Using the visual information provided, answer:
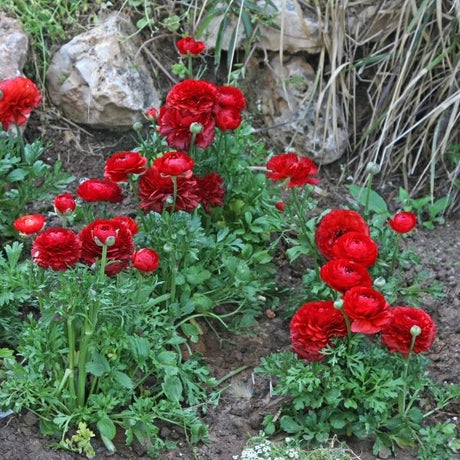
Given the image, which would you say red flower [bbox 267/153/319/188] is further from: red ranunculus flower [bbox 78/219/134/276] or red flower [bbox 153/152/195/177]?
red ranunculus flower [bbox 78/219/134/276]

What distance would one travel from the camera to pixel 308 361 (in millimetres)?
2602

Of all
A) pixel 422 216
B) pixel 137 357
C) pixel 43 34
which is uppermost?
pixel 43 34

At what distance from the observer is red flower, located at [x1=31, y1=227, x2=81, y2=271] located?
220 cm

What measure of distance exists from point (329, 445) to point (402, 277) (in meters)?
0.82

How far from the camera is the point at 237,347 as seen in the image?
290 cm

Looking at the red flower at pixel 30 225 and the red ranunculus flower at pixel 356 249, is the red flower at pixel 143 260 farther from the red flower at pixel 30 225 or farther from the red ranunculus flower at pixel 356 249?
the red ranunculus flower at pixel 356 249

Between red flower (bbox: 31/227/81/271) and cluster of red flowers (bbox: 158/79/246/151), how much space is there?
A: 0.64m

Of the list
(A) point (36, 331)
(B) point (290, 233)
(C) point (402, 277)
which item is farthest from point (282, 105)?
(A) point (36, 331)

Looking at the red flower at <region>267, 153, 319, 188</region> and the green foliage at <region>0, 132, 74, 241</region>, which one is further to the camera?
the green foliage at <region>0, 132, 74, 241</region>

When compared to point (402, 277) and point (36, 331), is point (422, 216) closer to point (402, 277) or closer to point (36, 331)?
point (402, 277)

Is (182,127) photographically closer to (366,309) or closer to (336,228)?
(336,228)

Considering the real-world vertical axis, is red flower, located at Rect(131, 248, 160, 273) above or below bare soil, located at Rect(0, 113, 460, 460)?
above

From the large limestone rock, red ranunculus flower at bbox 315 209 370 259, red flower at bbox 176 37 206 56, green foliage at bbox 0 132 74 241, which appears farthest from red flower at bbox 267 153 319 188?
the large limestone rock

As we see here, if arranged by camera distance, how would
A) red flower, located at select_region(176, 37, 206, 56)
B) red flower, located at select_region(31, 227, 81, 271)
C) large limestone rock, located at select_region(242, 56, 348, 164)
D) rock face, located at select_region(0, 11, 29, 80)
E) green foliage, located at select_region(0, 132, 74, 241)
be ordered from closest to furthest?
red flower, located at select_region(31, 227, 81, 271), green foliage, located at select_region(0, 132, 74, 241), red flower, located at select_region(176, 37, 206, 56), rock face, located at select_region(0, 11, 29, 80), large limestone rock, located at select_region(242, 56, 348, 164)
